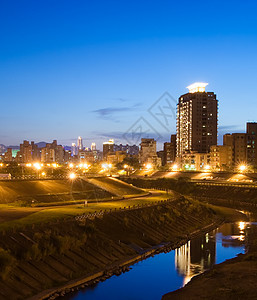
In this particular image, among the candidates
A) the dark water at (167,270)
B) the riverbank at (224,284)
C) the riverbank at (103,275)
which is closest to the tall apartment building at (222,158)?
the dark water at (167,270)

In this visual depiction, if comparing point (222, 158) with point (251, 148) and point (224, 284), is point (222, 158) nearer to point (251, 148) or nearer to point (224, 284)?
point (251, 148)

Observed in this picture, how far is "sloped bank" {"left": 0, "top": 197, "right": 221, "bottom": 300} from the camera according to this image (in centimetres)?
2917

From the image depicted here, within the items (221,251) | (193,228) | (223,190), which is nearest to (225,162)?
(223,190)

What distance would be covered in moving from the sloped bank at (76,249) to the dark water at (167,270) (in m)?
1.10

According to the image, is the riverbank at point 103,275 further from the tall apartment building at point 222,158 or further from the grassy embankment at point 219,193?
the tall apartment building at point 222,158

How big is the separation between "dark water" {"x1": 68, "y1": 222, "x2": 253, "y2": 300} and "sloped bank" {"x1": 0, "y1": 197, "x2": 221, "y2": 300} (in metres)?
1.10

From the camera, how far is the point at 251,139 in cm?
16550

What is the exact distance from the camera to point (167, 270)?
38.1m

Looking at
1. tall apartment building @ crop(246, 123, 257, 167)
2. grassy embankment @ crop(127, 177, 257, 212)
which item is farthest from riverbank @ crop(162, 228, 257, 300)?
tall apartment building @ crop(246, 123, 257, 167)

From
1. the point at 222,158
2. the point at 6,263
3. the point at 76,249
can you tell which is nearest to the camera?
the point at 6,263

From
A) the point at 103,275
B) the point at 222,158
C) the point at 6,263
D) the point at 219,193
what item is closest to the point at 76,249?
the point at 103,275

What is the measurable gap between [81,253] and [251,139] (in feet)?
465

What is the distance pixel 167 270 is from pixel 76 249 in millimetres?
9083

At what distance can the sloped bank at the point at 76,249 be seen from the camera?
2917cm
